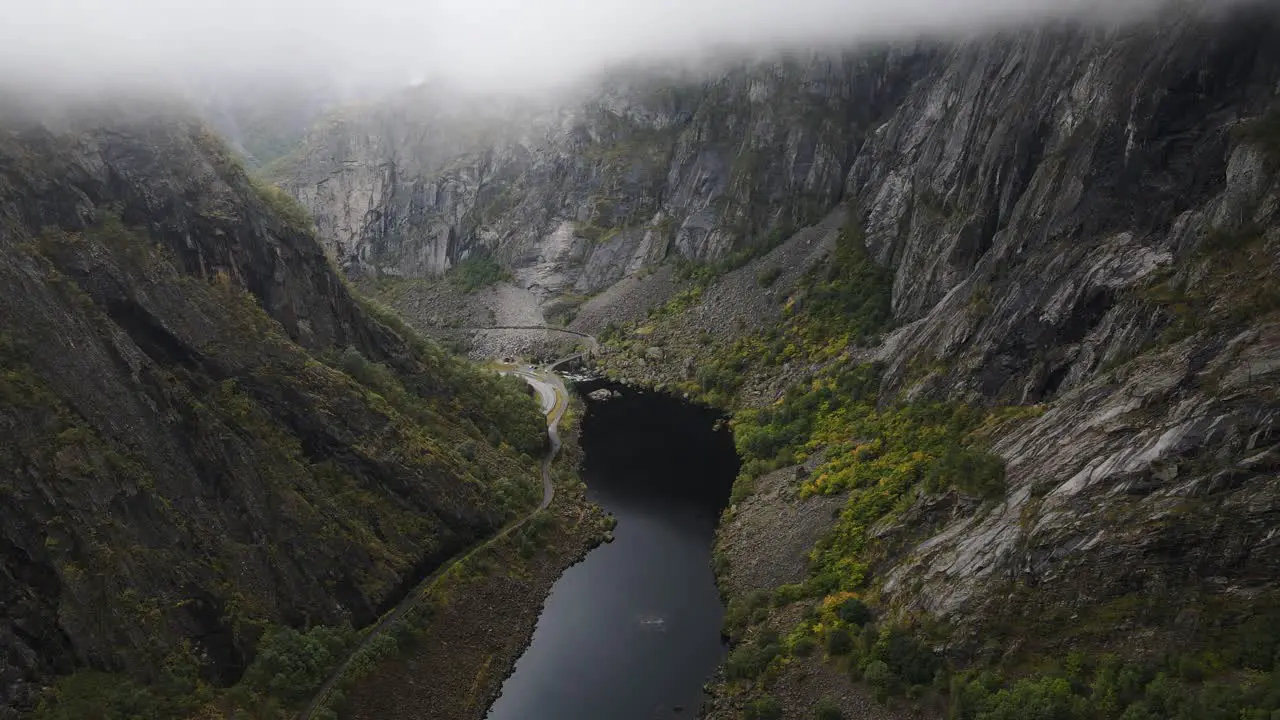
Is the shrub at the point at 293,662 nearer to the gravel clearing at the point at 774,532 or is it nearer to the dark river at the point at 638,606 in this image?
the dark river at the point at 638,606

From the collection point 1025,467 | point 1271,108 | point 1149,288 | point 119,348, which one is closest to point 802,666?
point 1025,467

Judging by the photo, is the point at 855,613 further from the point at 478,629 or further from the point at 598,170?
the point at 598,170

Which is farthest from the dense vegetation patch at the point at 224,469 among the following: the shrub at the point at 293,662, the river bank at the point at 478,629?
the river bank at the point at 478,629

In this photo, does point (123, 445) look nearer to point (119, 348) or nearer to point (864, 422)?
point (119, 348)

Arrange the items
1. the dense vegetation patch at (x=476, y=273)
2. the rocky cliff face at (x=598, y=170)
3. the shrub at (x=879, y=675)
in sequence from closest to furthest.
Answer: the shrub at (x=879, y=675) → the rocky cliff face at (x=598, y=170) → the dense vegetation patch at (x=476, y=273)

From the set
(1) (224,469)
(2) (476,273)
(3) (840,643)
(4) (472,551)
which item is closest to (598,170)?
(2) (476,273)

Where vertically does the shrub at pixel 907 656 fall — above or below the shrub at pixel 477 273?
above
